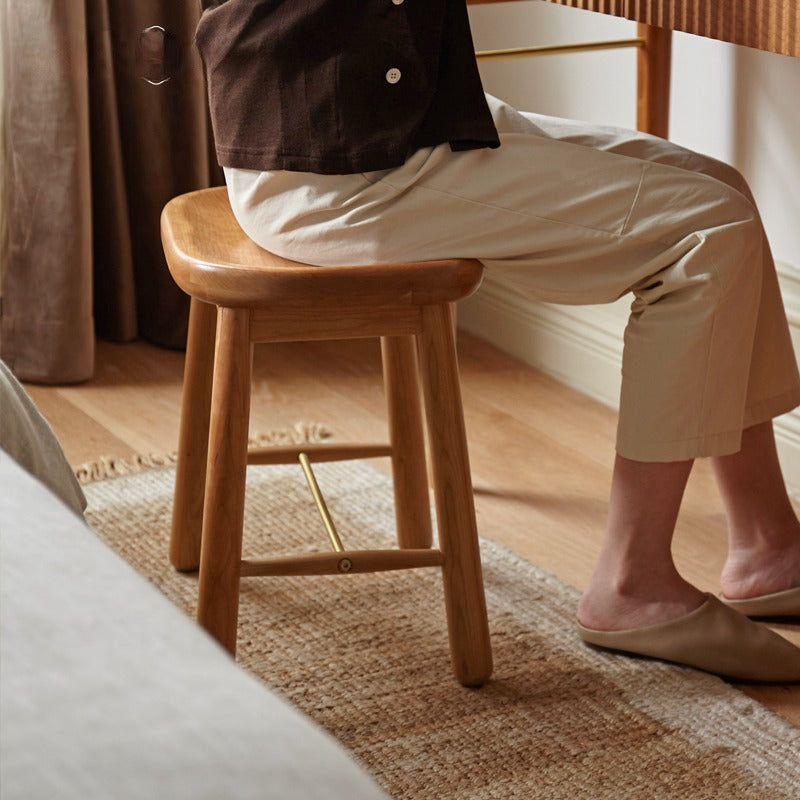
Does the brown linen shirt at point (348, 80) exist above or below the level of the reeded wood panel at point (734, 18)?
below

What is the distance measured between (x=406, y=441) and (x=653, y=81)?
65 cm

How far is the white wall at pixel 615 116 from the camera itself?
1.83m

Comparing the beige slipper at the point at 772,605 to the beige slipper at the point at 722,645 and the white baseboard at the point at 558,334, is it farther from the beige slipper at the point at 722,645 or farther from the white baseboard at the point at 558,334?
the white baseboard at the point at 558,334

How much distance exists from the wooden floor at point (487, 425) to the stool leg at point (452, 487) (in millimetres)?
301

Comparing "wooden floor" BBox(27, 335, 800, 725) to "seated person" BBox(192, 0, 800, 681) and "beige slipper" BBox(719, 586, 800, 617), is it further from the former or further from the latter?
"seated person" BBox(192, 0, 800, 681)

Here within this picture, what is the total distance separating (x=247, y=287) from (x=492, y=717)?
1.58ft

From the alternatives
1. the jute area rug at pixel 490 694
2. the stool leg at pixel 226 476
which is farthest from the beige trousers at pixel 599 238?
the jute area rug at pixel 490 694

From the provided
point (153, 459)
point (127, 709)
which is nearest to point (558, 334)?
point (153, 459)

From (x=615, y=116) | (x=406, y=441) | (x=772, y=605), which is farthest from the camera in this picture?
(x=615, y=116)

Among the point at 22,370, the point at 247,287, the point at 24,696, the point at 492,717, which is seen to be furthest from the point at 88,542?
the point at 22,370

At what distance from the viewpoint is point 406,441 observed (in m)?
1.60

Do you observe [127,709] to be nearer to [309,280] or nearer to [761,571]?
[309,280]

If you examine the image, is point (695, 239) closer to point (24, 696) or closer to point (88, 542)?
point (88, 542)

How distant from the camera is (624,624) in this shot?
1.40m
